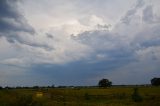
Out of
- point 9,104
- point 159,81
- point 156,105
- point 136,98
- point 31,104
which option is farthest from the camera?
point 159,81

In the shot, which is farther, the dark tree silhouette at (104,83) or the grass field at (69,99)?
the dark tree silhouette at (104,83)

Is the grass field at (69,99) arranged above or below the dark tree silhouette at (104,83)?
below

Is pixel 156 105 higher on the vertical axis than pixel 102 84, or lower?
lower

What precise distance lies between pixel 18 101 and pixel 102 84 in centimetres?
14915

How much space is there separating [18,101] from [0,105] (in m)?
2.12

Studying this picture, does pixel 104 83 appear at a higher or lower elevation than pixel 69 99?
higher

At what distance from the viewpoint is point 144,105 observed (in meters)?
56.7

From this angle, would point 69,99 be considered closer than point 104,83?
Yes

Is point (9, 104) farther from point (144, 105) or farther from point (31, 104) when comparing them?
point (144, 105)

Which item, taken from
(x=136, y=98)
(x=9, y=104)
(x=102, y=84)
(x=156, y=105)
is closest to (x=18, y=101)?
(x=9, y=104)

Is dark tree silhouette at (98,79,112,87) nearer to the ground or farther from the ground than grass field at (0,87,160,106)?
farther from the ground

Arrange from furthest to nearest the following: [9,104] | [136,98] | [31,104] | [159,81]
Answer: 1. [159,81]
2. [136,98]
3. [9,104]
4. [31,104]

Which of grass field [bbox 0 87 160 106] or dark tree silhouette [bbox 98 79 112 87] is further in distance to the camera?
dark tree silhouette [bbox 98 79 112 87]

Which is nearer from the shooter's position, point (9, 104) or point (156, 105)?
point (9, 104)
